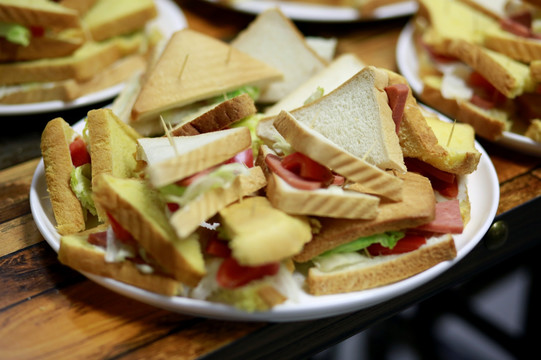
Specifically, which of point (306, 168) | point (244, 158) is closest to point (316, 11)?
point (244, 158)

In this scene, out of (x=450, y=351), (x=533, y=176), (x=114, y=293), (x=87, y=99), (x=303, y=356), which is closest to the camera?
(x=114, y=293)

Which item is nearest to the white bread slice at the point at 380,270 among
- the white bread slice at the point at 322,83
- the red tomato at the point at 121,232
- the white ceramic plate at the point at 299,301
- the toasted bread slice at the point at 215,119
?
the white ceramic plate at the point at 299,301

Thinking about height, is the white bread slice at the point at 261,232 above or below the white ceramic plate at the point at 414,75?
above

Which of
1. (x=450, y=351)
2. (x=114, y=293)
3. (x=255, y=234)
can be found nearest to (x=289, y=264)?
(x=255, y=234)

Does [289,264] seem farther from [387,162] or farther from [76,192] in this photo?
[76,192]

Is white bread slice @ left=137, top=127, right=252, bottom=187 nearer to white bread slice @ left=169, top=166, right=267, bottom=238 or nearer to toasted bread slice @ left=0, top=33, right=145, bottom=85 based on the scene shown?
white bread slice @ left=169, top=166, right=267, bottom=238

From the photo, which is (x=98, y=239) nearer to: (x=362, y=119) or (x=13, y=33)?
A: (x=362, y=119)

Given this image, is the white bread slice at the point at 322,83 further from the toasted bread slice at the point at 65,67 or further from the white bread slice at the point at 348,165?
the toasted bread slice at the point at 65,67

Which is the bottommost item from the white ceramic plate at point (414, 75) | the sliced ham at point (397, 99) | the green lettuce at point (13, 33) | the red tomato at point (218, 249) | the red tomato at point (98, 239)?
the white ceramic plate at point (414, 75)
